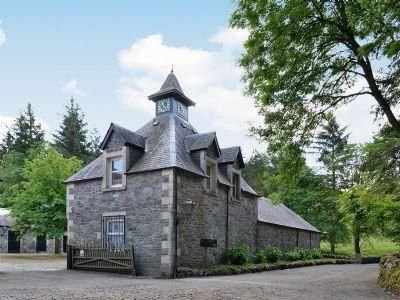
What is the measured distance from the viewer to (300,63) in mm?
12281

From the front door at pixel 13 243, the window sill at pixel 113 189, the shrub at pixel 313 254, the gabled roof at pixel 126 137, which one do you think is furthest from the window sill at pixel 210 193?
the front door at pixel 13 243

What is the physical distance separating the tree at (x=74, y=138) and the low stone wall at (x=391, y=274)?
4355 centimetres

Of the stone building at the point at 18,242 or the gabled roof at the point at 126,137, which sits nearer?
the gabled roof at the point at 126,137

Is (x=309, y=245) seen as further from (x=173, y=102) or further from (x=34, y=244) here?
(x=34, y=244)

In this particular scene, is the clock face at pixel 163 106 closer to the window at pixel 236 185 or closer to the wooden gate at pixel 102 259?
the window at pixel 236 185

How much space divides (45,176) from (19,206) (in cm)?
260

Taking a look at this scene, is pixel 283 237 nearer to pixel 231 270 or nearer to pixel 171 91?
pixel 231 270

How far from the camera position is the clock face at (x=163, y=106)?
22.8 m

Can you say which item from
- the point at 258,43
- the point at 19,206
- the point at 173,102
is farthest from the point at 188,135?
the point at 19,206

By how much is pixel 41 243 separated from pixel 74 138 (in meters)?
18.0

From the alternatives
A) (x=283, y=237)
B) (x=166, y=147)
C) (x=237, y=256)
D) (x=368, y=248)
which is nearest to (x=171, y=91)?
(x=166, y=147)

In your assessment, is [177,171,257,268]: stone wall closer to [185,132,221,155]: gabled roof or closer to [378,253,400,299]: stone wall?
[185,132,221,155]: gabled roof

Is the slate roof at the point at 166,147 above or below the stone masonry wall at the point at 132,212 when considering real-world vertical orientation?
above

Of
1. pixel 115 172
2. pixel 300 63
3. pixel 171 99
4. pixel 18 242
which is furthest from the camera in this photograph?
pixel 18 242
